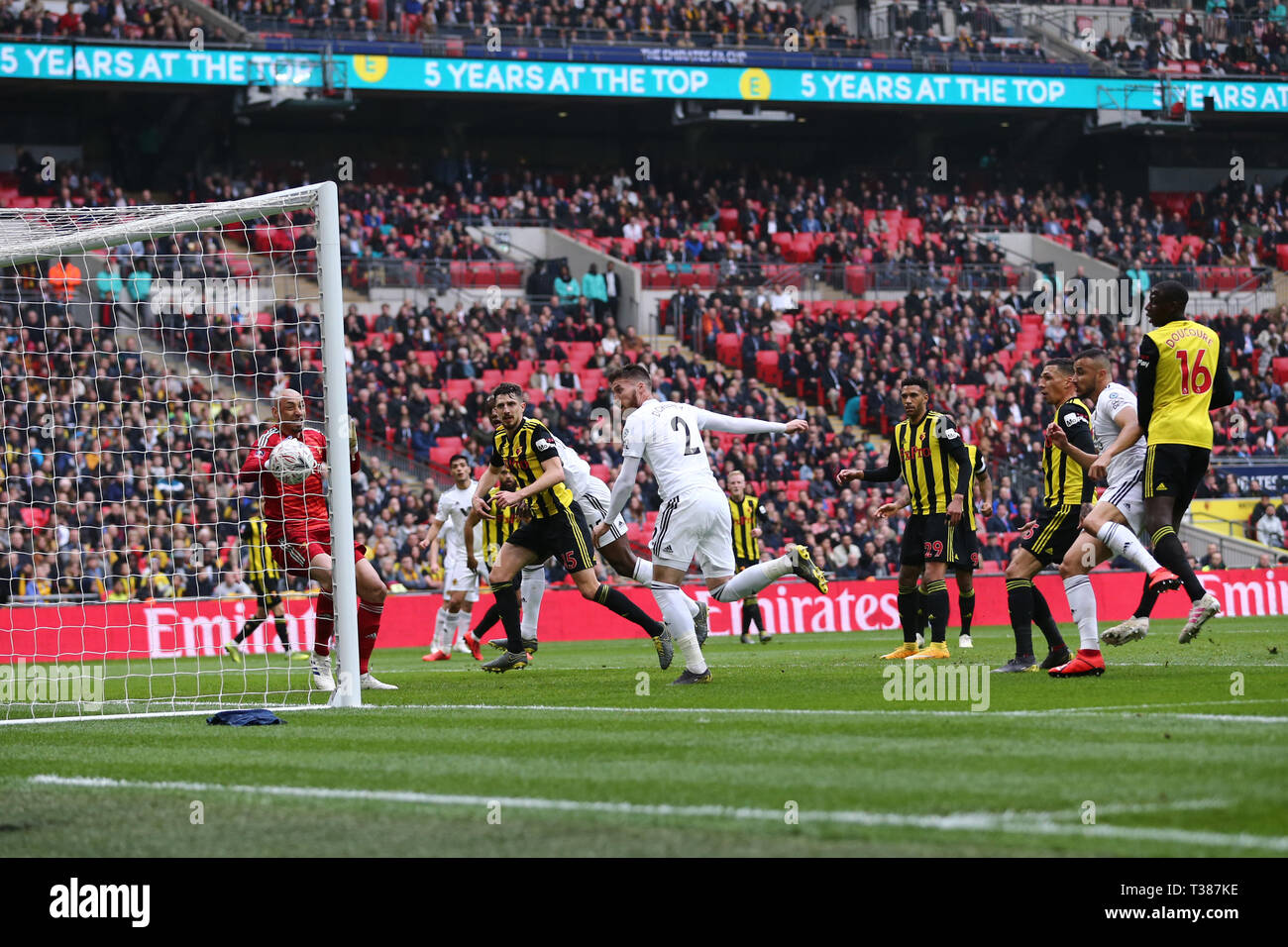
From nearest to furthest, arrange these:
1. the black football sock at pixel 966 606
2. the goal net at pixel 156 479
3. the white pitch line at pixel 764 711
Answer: the white pitch line at pixel 764 711 → the goal net at pixel 156 479 → the black football sock at pixel 966 606

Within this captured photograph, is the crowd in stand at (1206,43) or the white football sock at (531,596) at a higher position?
Answer: the crowd in stand at (1206,43)

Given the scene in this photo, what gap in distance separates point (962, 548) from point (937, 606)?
1307 mm

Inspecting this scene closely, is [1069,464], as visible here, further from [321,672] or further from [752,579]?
[321,672]

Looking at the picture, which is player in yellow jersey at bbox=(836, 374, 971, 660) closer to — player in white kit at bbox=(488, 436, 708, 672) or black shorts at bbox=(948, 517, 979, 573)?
black shorts at bbox=(948, 517, 979, 573)

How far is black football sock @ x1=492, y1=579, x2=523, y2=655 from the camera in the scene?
12.5m

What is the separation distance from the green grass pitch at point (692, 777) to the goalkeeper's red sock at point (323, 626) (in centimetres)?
178

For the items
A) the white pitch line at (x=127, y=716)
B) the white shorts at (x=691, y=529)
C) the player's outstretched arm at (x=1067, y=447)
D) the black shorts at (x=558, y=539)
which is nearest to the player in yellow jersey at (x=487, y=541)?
the black shorts at (x=558, y=539)

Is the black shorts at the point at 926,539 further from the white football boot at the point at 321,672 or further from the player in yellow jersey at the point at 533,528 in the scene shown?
the white football boot at the point at 321,672

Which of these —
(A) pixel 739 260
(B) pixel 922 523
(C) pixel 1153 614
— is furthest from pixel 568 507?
(A) pixel 739 260

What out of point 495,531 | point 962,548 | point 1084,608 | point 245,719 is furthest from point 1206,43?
point 245,719

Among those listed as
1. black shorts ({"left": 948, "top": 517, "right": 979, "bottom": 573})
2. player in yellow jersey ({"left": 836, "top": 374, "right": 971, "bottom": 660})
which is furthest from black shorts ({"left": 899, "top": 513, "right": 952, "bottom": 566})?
black shorts ({"left": 948, "top": 517, "right": 979, "bottom": 573})

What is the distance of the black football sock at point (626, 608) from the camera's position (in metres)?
11.6

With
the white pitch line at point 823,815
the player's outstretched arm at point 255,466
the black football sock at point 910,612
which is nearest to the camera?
the white pitch line at point 823,815

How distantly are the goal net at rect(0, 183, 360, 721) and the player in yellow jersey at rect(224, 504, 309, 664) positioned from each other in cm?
→ 8
